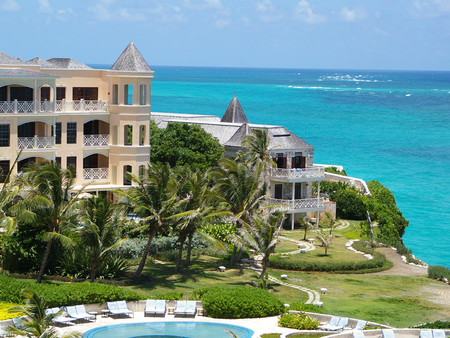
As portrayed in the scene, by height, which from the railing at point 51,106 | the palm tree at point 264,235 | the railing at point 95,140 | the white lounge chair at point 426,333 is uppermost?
the railing at point 51,106

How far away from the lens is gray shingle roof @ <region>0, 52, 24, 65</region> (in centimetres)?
4886

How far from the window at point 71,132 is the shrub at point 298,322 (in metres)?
25.1

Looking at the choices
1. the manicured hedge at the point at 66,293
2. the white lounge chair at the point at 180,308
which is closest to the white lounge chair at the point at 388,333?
the white lounge chair at the point at 180,308

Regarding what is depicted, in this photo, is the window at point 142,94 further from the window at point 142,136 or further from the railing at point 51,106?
the railing at point 51,106

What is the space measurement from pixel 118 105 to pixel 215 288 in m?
21.5

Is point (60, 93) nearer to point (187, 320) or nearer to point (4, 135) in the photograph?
point (4, 135)

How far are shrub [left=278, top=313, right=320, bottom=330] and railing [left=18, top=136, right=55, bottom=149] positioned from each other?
23.4 m

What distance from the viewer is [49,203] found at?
34.2 metres

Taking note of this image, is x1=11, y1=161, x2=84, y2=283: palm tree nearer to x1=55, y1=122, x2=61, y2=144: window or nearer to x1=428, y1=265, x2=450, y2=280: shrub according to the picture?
x1=55, y1=122, x2=61, y2=144: window

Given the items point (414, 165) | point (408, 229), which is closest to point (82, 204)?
point (408, 229)

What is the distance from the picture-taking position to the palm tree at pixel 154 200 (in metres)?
37.7

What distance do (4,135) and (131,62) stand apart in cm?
1020

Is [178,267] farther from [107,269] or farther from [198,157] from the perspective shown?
[198,157]

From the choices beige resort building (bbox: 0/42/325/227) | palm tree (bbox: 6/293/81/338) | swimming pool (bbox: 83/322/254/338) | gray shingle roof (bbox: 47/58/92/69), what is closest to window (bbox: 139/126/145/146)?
beige resort building (bbox: 0/42/325/227)
